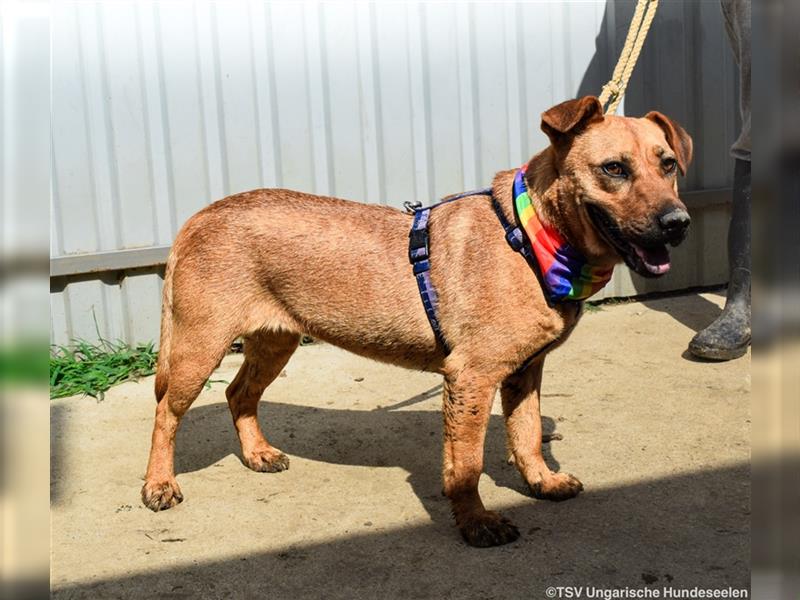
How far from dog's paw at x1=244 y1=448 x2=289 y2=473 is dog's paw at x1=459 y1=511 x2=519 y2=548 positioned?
1.22m

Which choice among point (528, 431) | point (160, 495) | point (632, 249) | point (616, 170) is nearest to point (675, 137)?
point (616, 170)

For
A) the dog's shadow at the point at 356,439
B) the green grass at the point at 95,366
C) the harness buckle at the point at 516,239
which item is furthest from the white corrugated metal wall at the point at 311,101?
the harness buckle at the point at 516,239

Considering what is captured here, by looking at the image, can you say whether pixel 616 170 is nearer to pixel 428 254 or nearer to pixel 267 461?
pixel 428 254

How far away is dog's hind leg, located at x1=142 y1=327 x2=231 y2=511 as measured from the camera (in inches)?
169

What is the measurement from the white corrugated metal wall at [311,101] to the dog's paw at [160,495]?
7.44 feet

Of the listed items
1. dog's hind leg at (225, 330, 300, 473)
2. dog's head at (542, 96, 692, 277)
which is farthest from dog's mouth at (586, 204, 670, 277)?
dog's hind leg at (225, 330, 300, 473)

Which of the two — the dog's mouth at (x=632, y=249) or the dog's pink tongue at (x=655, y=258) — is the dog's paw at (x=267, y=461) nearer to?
the dog's mouth at (x=632, y=249)

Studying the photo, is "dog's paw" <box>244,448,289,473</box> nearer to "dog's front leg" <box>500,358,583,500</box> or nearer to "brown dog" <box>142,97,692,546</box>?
"brown dog" <box>142,97,692,546</box>

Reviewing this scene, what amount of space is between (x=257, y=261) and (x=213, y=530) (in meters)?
1.22

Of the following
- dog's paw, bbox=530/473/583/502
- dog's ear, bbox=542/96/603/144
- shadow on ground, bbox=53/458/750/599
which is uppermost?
dog's ear, bbox=542/96/603/144

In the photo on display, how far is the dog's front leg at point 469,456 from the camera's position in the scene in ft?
12.7

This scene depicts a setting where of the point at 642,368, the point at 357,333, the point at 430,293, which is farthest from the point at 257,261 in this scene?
the point at 642,368

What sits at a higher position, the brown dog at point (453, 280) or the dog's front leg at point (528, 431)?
the brown dog at point (453, 280)
